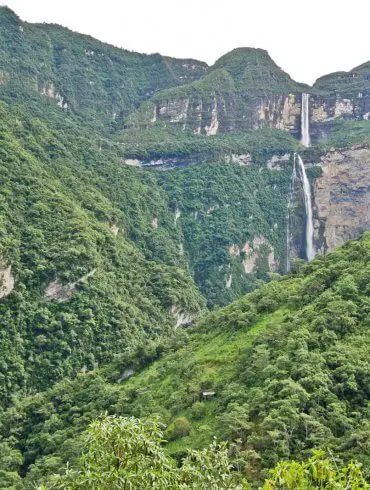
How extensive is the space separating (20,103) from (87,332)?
4830cm

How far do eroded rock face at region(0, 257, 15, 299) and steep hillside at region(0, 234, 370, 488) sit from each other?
445 inches

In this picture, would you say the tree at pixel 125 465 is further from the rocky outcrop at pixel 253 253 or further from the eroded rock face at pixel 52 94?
the eroded rock face at pixel 52 94

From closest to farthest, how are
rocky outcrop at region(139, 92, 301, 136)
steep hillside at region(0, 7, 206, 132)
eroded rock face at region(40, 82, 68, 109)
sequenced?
steep hillside at region(0, 7, 206, 132) < eroded rock face at region(40, 82, 68, 109) < rocky outcrop at region(139, 92, 301, 136)

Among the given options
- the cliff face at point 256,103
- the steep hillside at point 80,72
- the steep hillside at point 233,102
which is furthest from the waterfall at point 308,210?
the steep hillside at point 80,72

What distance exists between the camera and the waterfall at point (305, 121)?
109m

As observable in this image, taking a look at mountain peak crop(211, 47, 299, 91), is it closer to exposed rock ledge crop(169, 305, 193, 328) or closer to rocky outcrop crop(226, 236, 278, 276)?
rocky outcrop crop(226, 236, 278, 276)

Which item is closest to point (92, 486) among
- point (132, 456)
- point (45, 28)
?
point (132, 456)

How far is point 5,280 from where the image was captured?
47.5 meters

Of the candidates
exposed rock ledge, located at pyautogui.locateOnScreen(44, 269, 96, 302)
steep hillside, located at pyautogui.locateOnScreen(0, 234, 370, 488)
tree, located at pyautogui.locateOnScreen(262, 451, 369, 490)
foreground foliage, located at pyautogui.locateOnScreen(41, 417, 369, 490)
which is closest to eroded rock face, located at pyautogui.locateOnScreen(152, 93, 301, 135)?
exposed rock ledge, located at pyautogui.locateOnScreen(44, 269, 96, 302)

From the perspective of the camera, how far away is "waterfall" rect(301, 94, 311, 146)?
4298 inches

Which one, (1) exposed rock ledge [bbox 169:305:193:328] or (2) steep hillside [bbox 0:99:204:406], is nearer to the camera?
(2) steep hillside [bbox 0:99:204:406]

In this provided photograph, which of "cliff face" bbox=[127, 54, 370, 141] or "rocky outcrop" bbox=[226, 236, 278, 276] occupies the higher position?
"cliff face" bbox=[127, 54, 370, 141]

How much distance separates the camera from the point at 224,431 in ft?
77.7

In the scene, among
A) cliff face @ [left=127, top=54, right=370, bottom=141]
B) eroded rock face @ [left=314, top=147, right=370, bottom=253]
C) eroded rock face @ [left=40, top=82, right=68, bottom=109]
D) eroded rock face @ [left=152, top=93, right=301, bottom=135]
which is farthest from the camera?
cliff face @ [left=127, top=54, right=370, bottom=141]
